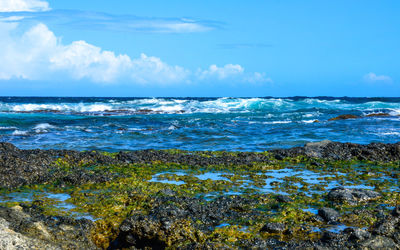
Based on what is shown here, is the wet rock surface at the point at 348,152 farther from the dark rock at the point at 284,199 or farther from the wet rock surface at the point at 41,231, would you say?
the wet rock surface at the point at 41,231

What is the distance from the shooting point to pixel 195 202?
6.03 meters

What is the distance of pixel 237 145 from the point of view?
13969 mm

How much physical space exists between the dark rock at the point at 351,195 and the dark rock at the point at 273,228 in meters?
1.69

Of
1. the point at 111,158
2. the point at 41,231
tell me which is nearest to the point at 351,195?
the point at 41,231

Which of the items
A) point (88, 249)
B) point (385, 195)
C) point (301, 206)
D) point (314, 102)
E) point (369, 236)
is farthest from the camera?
point (314, 102)

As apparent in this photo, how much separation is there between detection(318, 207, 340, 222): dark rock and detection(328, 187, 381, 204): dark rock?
0.76 m

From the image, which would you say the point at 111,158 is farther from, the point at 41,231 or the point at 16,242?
the point at 16,242

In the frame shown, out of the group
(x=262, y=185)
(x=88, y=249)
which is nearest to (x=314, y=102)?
(x=262, y=185)

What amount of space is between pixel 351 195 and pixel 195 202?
256cm

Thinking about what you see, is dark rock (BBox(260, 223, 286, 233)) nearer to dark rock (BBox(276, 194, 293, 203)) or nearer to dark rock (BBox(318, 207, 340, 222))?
dark rock (BBox(318, 207, 340, 222))

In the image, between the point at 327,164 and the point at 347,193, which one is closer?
the point at 347,193

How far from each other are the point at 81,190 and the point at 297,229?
12.2 feet

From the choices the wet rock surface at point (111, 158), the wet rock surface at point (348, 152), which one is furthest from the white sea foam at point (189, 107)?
the wet rock surface at point (111, 158)

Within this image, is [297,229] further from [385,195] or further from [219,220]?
[385,195]
